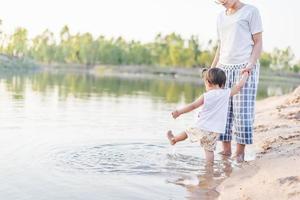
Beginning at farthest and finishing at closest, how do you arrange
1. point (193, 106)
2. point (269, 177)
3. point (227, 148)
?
point (227, 148), point (193, 106), point (269, 177)

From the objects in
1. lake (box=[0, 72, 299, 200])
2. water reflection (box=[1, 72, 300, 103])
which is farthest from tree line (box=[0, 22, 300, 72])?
lake (box=[0, 72, 299, 200])

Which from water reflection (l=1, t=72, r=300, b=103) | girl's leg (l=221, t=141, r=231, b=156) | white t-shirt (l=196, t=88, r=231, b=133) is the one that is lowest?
water reflection (l=1, t=72, r=300, b=103)

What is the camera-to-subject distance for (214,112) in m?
5.07

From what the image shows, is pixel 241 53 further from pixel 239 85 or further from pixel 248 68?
pixel 239 85

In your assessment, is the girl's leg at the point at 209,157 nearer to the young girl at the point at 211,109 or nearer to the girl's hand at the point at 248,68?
the young girl at the point at 211,109

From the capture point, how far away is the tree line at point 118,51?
90.4m

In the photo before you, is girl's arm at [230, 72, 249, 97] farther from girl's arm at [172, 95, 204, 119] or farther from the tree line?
the tree line

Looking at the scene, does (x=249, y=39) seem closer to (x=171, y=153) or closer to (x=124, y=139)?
(x=171, y=153)

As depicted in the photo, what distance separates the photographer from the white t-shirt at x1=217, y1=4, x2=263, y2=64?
18.0ft

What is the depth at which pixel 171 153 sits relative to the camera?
594cm

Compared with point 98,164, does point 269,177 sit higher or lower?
higher

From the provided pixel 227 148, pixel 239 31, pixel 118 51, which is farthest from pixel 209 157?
pixel 118 51

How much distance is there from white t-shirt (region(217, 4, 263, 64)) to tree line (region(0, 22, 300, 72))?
82.7 m

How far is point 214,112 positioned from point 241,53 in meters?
0.93
